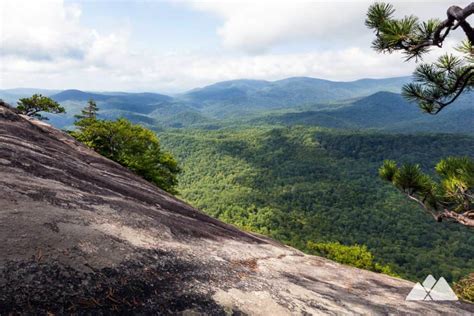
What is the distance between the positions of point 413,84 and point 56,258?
28.6 ft

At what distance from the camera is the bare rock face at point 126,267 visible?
174 inches

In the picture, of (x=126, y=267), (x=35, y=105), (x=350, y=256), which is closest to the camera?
(x=126, y=267)

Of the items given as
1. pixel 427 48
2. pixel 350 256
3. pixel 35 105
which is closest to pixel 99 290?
pixel 427 48

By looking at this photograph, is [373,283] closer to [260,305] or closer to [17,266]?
[260,305]

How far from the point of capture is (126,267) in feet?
17.1

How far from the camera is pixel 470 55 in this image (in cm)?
596

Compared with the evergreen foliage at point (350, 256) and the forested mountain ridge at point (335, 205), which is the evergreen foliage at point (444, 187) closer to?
the evergreen foliage at point (350, 256)

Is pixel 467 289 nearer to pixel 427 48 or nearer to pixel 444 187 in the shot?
pixel 444 187

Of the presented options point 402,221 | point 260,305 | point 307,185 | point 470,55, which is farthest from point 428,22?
point 307,185

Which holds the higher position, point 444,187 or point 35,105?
point 35,105

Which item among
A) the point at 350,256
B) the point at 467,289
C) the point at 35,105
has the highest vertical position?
the point at 35,105

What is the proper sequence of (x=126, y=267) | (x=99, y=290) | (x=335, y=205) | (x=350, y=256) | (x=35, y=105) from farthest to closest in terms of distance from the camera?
1. (x=335, y=205)
2. (x=350, y=256)
3. (x=35, y=105)
4. (x=126, y=267)
5. (x=99, y=290)

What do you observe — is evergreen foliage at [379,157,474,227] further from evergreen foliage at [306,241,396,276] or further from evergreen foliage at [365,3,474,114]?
evergreen foliage at [306,241,396,276]

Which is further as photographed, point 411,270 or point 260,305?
point 411,270
